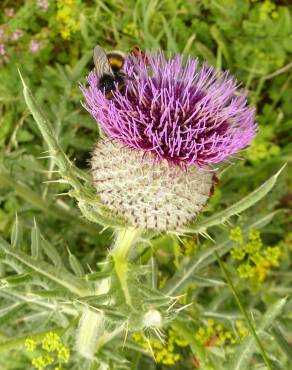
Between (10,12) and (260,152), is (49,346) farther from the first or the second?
(10,12)

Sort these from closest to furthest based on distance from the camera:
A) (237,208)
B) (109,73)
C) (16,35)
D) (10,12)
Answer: (237,208), (109,73), (16,35), (10,12)

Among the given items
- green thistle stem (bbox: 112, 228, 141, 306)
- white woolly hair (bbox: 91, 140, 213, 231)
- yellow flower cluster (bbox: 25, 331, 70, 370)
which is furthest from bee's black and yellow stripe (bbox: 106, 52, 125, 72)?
yellow flower cluster (bbox: 25, 331, 70, 370)

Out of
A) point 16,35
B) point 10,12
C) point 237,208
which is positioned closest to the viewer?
point 237,208

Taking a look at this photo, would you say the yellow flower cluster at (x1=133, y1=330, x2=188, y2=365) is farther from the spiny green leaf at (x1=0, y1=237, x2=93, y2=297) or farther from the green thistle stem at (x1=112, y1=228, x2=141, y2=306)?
the green thistle stem at (x1=112, y1=228, x2=141, y2=306)

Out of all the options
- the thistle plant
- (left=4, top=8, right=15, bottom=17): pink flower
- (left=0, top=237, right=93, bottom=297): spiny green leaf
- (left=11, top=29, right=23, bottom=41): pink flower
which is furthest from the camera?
(left=4, top=8, right=15, bottom=17): pink flower

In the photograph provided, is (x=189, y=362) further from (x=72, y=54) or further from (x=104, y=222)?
(x=72, y=54)

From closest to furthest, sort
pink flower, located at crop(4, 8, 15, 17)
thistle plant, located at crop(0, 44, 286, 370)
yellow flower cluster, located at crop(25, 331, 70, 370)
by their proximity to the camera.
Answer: thistle plant, located at crop(0, 44, 286, 370), yellow flower cluster, located at crop(25, 331, 70, 370), pink flower, located at crop(4, 8, 15, 17)

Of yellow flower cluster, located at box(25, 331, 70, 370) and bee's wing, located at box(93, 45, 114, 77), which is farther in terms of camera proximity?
yellow flower cluster, located at box(25, 331, 70, 370)

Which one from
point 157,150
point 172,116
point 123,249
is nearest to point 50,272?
point 123,249

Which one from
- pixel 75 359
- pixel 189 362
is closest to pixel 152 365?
pixel 189 362
